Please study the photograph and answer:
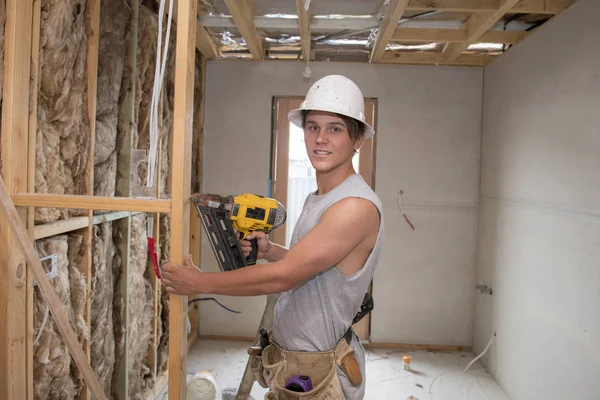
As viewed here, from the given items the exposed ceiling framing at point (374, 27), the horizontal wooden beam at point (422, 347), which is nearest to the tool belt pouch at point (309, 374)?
the exposed ceiling framing at point (374, 27)

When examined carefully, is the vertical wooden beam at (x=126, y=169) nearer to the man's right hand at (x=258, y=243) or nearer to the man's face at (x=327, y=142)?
the man's right hand at (x=258, y=243)

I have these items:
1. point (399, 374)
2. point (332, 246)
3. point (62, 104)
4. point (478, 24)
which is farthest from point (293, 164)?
point (332, 246)

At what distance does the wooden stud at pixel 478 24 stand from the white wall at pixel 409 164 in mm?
381

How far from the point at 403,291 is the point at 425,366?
0.63m

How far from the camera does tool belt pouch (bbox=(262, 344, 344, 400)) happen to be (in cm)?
135

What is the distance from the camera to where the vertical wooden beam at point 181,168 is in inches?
39.2

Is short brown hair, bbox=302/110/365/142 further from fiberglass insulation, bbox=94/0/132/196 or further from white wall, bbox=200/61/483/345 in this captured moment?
white wall, bbox=200/61/483/345

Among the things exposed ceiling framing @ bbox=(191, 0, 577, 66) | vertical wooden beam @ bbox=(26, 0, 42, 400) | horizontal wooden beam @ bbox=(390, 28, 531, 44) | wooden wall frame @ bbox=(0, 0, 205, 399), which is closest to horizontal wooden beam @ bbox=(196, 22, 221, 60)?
exposed ceiling framing @ bbox=(191, 0, 577, 66)

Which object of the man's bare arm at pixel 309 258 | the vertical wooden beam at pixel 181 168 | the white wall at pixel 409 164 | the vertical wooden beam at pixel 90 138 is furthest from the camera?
the white wall at pixel 409 164

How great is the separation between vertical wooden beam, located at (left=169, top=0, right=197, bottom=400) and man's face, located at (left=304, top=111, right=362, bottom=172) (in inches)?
18.5

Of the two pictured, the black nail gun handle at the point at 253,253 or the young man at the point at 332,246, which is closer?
the young man at the point at 332,246

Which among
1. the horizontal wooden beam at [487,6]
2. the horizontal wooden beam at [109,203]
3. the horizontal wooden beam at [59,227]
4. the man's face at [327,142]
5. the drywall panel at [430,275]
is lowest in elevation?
the drywall panel at [430,275]

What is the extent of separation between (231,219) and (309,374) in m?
0.54

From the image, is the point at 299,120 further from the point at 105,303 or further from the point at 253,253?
the point at 105,303
